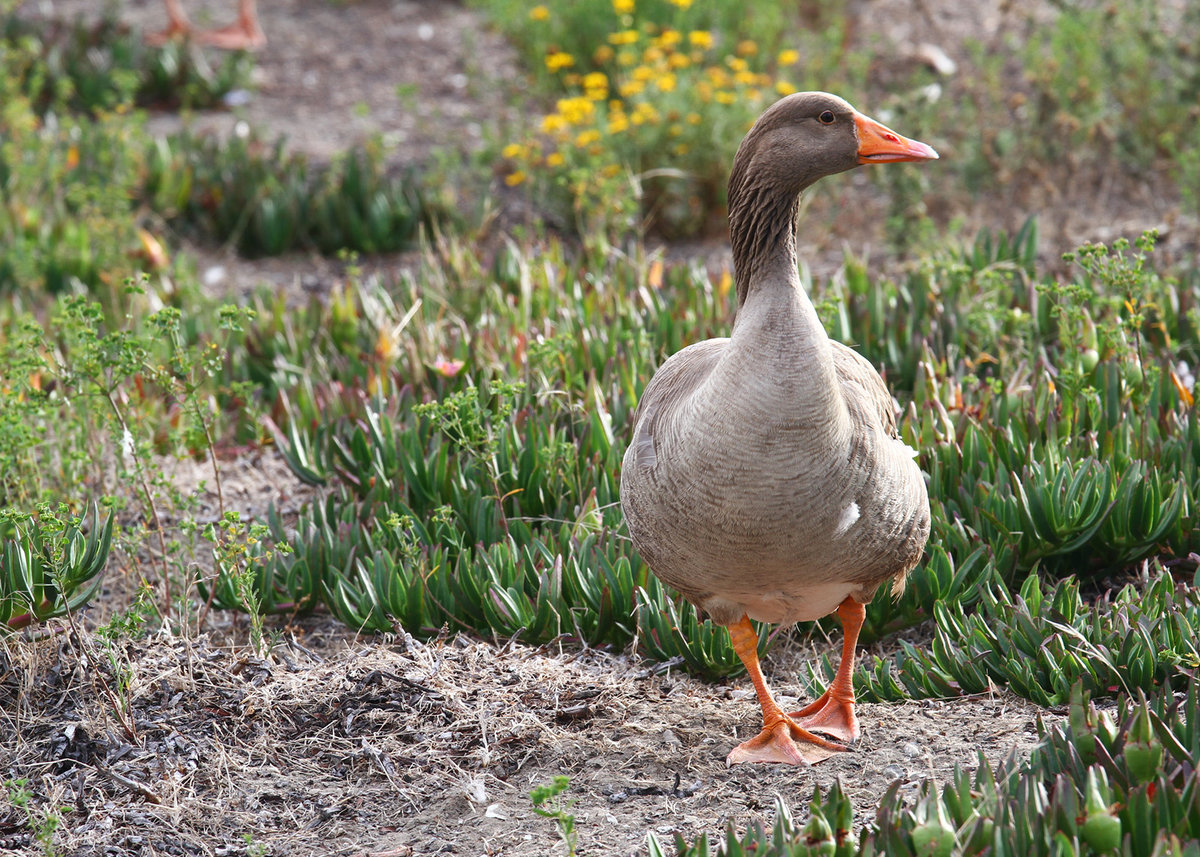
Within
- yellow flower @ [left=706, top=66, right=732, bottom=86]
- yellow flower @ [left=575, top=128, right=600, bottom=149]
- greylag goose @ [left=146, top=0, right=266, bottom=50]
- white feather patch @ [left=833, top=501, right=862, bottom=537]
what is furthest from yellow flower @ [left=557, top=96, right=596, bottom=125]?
white feather patch @ [left=833, top=501, right=862, bottom=537]

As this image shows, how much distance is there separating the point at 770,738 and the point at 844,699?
272mm

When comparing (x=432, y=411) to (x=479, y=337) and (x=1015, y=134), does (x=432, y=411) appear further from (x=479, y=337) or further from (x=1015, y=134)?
(x=1015, y=134)

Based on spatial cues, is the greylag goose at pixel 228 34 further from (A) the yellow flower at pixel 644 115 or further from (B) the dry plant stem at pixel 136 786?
(B) the dry plant stem at pixel 136 786

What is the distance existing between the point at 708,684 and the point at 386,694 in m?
1.12

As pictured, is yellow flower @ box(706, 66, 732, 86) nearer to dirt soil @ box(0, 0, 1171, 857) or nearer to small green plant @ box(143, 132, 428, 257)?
small green plant @ box(143, 132, 428, 257)

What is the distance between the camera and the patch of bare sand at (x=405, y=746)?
3.36m

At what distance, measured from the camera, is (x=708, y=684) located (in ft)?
13.6

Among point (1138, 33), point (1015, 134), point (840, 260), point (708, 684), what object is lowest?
point (708, 684)

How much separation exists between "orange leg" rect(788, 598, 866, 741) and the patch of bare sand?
8 centimetres

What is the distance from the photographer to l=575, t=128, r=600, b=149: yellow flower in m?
7.82

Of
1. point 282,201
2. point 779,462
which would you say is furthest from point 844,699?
point 282,201

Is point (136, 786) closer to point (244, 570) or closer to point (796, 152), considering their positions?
point (244, 570)

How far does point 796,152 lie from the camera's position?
3.27 meters

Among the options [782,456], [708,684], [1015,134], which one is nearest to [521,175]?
[1015,134]
